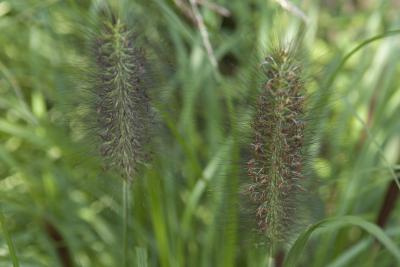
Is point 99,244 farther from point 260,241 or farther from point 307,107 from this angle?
point 307,107

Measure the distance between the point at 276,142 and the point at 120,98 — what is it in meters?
0.32

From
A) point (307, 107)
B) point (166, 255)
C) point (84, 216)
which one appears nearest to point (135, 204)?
point (166, 255)

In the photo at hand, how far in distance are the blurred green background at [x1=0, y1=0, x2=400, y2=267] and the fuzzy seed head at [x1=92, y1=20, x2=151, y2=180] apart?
142 mm

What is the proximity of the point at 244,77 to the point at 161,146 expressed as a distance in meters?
0.26

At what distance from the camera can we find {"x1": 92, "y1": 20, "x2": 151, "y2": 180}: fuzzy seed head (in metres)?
1.31

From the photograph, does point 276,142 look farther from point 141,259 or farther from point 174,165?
point 174,165

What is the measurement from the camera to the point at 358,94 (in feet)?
8.86

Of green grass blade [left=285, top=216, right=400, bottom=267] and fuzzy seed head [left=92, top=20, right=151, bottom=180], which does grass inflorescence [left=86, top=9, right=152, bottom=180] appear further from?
green grass blade [left=285, top=216, right=400, bottom=267]

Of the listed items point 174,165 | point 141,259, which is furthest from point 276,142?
point 174,165

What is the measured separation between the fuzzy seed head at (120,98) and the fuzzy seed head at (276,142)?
0.26m

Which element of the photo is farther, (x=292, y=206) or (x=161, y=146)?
(x=161, y=146)

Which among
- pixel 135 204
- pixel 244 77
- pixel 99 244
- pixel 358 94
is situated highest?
pixel 244 77

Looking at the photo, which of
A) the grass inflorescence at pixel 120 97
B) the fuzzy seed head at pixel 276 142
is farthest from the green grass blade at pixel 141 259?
the fuzzy seed head at pixel 276 142

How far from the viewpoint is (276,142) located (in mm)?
1183
